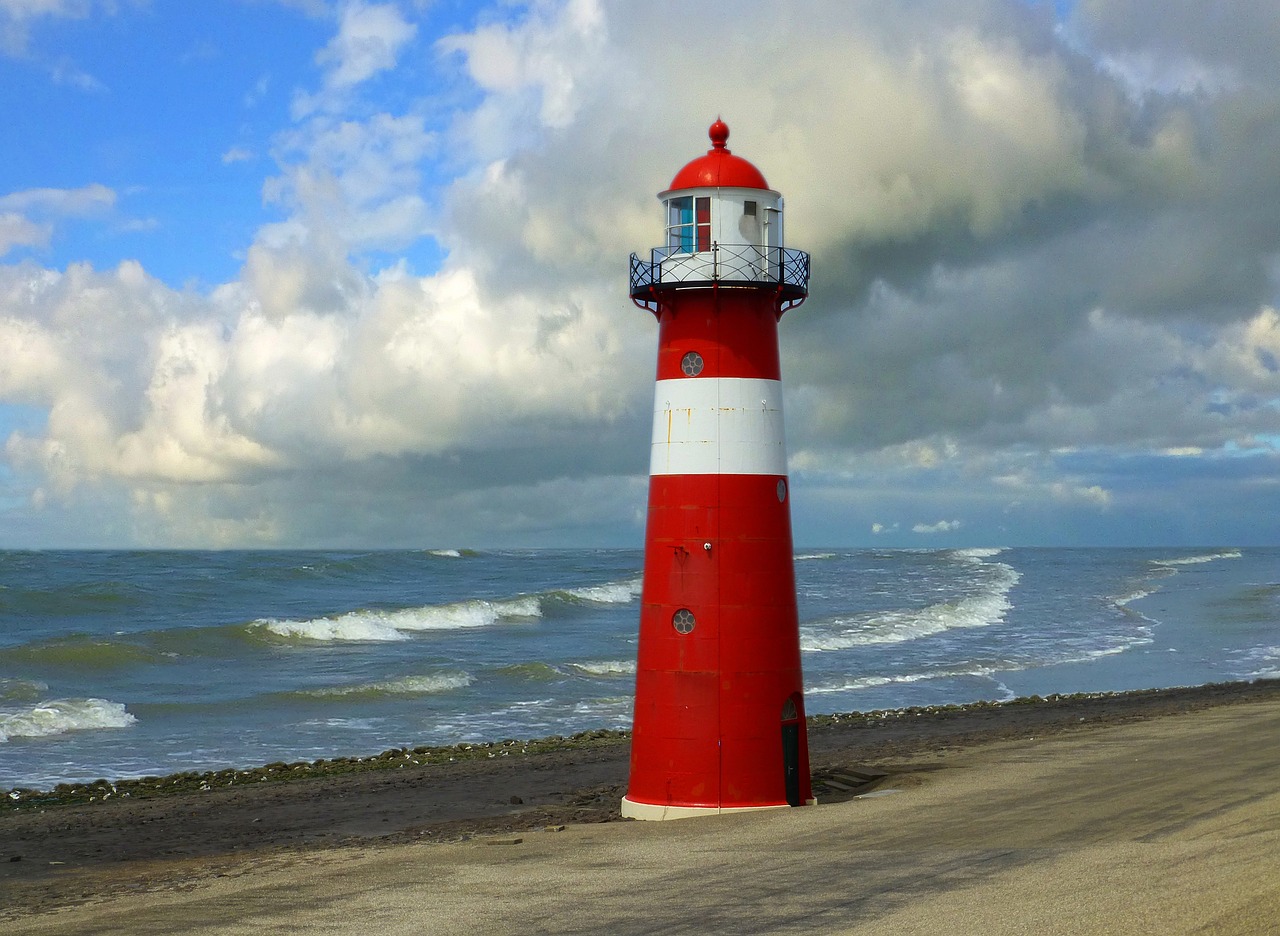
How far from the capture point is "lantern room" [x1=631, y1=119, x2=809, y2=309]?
469 inches

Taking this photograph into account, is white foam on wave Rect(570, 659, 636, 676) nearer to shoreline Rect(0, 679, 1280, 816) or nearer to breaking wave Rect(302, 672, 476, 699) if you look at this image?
breaking wave Rect(302, 672, 476, 699)

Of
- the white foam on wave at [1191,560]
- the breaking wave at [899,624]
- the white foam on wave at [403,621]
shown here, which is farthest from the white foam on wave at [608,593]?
the white foam on wave at [1191,560]

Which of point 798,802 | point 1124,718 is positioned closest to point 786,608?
point 798,802

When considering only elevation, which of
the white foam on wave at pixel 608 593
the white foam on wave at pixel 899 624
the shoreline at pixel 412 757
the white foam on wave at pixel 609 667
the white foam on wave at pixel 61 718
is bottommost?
the shoreline at pixel 412 757

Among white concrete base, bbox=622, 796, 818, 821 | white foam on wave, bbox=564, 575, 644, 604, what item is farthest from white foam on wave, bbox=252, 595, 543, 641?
white concrete base, bbox=622, 796, 818, 821

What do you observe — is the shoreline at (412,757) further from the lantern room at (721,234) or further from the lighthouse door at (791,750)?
the lantern room at (721,234)

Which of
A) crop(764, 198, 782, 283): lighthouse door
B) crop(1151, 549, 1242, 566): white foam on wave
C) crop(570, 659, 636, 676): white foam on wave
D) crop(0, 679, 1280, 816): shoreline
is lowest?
crop(0, 679, 1280, 816): shoreline

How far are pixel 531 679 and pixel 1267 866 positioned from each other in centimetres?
2102

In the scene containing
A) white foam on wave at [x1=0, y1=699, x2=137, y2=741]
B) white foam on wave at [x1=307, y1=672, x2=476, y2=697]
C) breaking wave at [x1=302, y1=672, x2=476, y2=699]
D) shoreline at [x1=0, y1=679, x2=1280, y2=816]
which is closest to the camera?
shoreline at [x1=0, y1=679, x2=1280, y2=816]

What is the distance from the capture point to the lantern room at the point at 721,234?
11.9 metres

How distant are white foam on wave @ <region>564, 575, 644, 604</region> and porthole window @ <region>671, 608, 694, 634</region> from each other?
1544 inches

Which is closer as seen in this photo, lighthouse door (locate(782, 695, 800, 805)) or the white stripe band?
the white stripe band

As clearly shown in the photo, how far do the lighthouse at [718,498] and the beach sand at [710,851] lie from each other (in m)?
0.66

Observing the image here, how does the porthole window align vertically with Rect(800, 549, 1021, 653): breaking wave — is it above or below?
above
